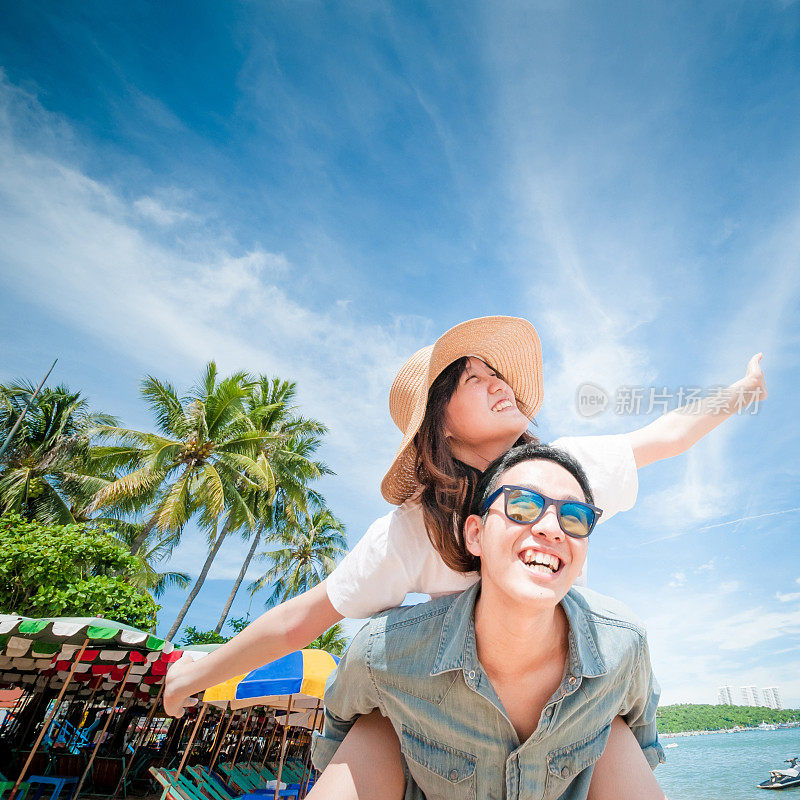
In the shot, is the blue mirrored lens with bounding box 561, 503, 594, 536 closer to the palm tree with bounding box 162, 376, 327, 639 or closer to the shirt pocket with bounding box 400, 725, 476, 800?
the shirt pocket with bounding box 400, 725, 476, 800

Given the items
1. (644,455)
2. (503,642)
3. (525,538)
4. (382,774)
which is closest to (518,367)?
(644,455)

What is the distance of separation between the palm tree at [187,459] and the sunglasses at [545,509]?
1662 centimetres

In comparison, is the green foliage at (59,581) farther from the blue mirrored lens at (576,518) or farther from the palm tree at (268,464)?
the blue mirrored lens at (576,518)

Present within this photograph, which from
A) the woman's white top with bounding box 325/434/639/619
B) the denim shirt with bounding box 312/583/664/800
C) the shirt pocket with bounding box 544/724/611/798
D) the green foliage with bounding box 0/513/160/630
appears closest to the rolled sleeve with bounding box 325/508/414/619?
the woman's white top with bounding box 325/434/639/619

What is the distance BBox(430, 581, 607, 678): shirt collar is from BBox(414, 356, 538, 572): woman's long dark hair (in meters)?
0.21

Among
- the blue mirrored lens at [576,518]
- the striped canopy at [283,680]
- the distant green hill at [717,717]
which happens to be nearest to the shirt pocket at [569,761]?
the blue mirrored lens at [576,518]

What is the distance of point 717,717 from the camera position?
137375mm

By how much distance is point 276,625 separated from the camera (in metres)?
1.85

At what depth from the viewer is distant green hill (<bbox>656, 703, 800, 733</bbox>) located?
12733cm

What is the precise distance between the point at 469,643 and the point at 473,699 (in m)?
0.16

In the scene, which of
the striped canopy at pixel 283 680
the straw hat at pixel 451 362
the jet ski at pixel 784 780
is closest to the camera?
the straw hat at pixel 451 362

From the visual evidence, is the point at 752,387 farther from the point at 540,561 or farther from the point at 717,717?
the point at 717,717

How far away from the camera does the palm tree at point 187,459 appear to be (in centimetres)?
1678

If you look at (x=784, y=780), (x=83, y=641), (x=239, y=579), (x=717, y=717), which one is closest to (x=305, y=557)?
(x=239, y=579)
